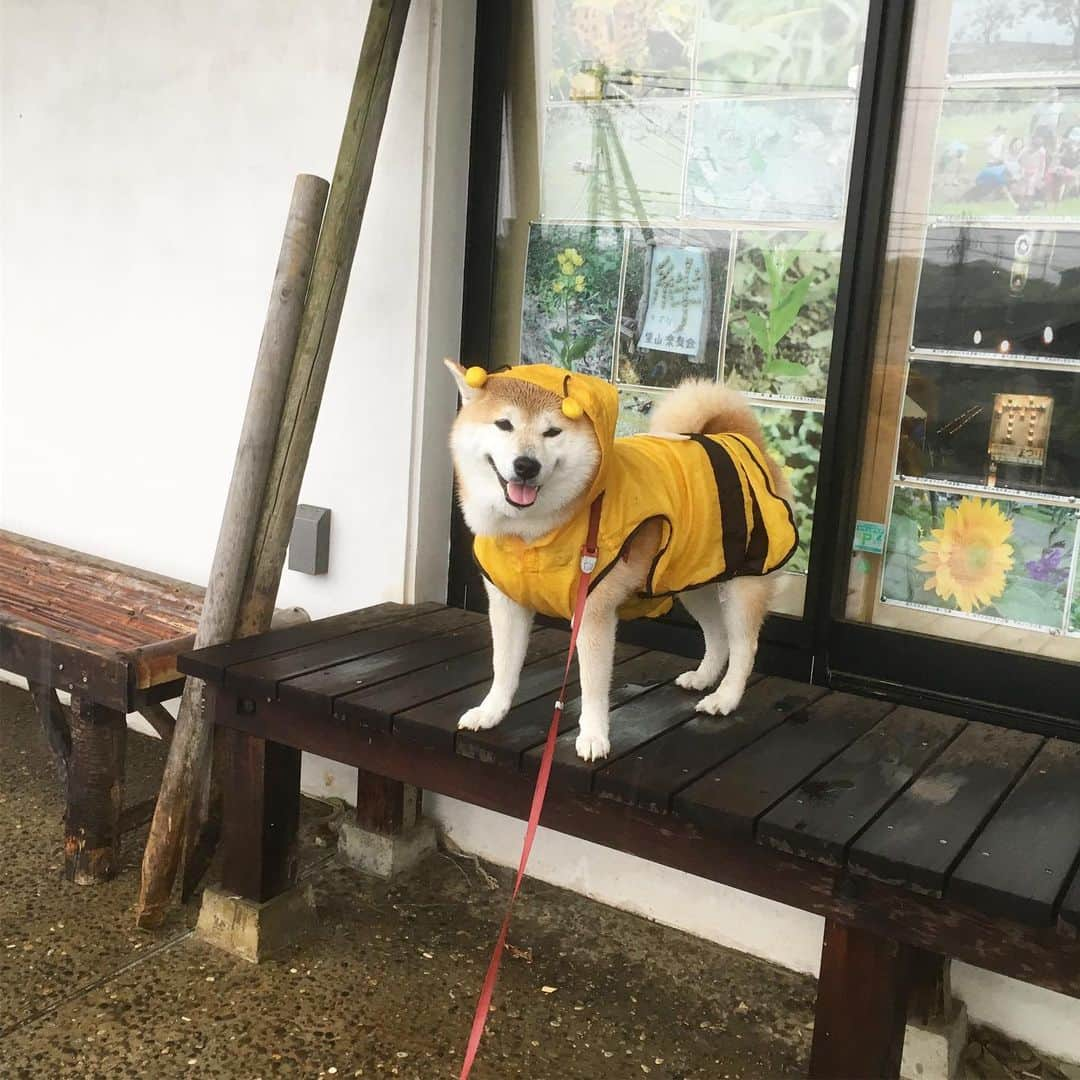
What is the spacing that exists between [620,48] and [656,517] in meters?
1.57

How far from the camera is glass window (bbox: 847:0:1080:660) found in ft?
8.18

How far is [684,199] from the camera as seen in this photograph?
296 cm

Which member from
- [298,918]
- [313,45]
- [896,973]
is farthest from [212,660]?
[313,45]

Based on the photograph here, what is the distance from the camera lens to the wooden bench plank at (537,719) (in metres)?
2.16

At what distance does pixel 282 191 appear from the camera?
3348mm

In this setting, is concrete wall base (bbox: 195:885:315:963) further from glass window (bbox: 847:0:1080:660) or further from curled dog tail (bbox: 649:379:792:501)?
glass window (bbox: 847:0:1080:660)

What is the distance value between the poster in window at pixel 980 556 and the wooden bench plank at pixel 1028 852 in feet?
1.67

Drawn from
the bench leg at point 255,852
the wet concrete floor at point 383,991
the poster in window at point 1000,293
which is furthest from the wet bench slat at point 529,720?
the poster in window at point 1000,293

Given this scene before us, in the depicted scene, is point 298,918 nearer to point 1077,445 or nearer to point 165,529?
point 165,529

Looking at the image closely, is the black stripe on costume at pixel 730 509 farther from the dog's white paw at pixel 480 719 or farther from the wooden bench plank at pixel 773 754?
the dog's white paw at pixel 480 719

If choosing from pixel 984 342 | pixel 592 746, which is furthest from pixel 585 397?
pixel 984 342

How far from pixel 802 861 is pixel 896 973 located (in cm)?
25

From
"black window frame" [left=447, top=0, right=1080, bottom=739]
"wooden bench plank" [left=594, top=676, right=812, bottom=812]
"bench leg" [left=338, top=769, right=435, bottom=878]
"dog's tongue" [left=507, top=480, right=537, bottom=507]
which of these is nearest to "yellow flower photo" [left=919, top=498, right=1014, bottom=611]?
"black window frame" [left=447, top=0, right=1080, bottom=739]

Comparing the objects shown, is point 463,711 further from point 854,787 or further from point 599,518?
point 854,787
